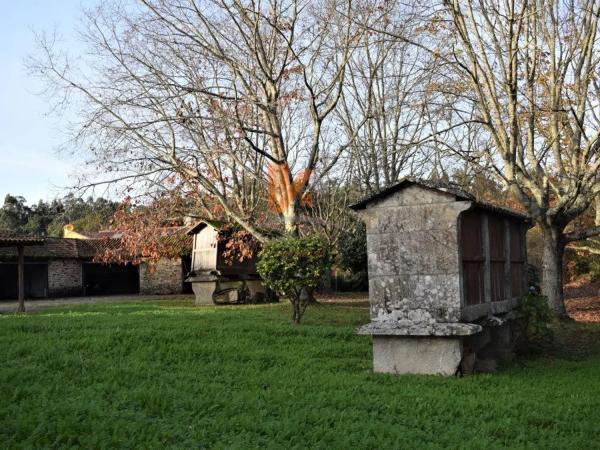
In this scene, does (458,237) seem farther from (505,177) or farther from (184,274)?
(184,274)

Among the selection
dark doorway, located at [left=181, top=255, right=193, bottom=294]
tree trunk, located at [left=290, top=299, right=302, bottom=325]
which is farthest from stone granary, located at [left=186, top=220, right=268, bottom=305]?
tree trunk, located at [left=290, top=299, right=302, bottom=325]

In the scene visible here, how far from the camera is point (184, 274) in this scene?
3164cm

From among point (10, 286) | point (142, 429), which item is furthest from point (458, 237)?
point (10, 286)

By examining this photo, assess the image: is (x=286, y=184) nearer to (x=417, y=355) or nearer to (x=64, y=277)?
(x=417, y=355)

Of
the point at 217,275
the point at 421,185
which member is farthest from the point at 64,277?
the point at 421,185

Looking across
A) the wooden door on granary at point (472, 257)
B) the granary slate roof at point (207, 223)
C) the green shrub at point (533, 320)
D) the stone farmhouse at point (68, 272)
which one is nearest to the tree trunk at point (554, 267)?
the green shrub at point (533, 320)

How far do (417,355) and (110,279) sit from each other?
95.2ft

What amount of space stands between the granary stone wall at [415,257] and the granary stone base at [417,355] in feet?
1.04

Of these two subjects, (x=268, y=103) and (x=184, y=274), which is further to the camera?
(x=184, y=274)

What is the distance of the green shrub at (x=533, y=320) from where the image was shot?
11.4m

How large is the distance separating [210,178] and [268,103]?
10.8 feet

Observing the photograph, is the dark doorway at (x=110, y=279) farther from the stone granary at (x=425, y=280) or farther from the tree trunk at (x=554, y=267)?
the stone granary at (x=425, y=280)

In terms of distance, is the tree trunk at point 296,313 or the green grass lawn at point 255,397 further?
the tree trunk at point 296,313

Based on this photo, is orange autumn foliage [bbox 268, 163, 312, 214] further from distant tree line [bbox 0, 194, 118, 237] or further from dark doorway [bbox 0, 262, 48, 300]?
distant tree line [bbox 0, 194, 118, 237]
